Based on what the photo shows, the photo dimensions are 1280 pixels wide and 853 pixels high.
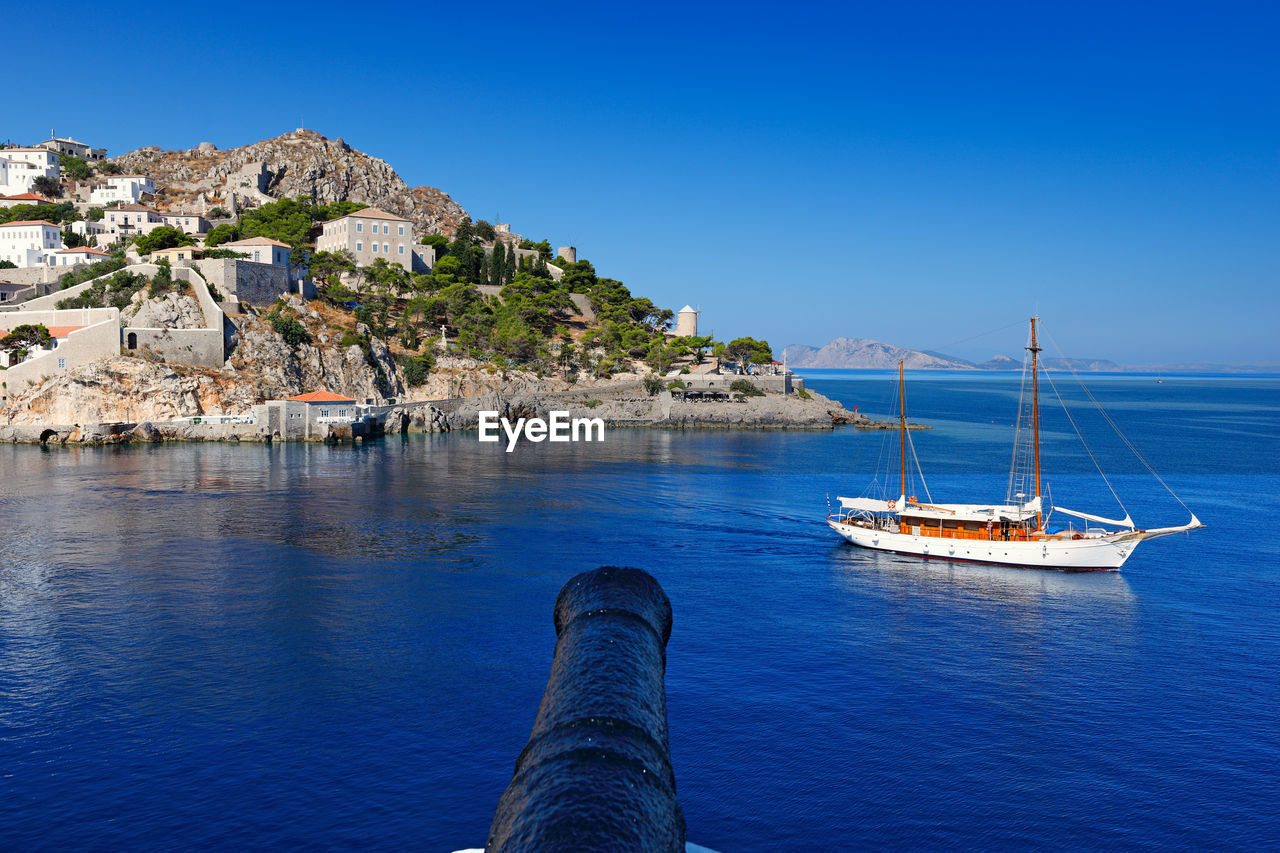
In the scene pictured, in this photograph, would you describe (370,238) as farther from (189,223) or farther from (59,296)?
(59,296)

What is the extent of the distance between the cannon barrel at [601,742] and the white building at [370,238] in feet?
309

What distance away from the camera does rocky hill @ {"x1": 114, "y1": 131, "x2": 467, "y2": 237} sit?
11625 cm

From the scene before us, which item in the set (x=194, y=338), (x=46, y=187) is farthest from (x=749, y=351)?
(x=46, y=187)

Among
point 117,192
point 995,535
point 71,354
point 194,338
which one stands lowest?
point 995,535

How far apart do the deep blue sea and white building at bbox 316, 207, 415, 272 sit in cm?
5485

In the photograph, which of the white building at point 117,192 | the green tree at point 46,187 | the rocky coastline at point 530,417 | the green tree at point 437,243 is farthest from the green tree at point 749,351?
the green tree at point 46,187

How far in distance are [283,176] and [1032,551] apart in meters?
115

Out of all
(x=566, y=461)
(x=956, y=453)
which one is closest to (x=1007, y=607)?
(x=566, y=461)

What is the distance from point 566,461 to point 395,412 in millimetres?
19985

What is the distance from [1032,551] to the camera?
108 feet

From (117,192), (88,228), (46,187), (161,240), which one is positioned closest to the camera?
(161,240)

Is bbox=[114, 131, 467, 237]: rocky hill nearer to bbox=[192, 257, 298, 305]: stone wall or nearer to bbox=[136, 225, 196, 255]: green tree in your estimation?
bbox=[136, 225, 196, 255]: green tree

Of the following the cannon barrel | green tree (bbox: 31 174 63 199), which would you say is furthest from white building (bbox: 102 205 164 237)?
the cannon barrel

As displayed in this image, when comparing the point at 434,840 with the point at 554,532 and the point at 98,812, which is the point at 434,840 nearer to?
the point at 98,812
